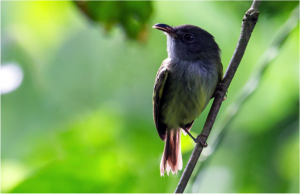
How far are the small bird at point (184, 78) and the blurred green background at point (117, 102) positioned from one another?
0.69ft

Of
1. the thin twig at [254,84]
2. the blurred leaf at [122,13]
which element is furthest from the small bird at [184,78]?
the thin twig at [254,84]

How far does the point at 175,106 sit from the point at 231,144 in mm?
839

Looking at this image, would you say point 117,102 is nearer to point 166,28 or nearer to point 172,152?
point 172,152

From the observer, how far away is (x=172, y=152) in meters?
2.95

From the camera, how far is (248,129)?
185cm

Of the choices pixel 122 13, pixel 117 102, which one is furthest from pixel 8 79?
pixel 117 102

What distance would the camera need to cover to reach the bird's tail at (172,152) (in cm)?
286

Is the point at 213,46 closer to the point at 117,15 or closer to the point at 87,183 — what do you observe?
the point at 117,15

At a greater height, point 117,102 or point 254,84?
point 117,102

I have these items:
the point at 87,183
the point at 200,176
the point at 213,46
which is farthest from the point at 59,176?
the point at 213,46

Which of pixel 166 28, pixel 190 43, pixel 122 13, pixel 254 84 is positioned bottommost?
pixel 254 84

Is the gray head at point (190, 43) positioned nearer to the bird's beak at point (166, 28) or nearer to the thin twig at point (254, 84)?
the bird's beak at point (166, 28)

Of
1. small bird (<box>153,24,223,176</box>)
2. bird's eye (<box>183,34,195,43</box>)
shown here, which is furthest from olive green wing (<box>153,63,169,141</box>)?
bird's eye (<box>183,34,195,43</box>)

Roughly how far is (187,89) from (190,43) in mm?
396
